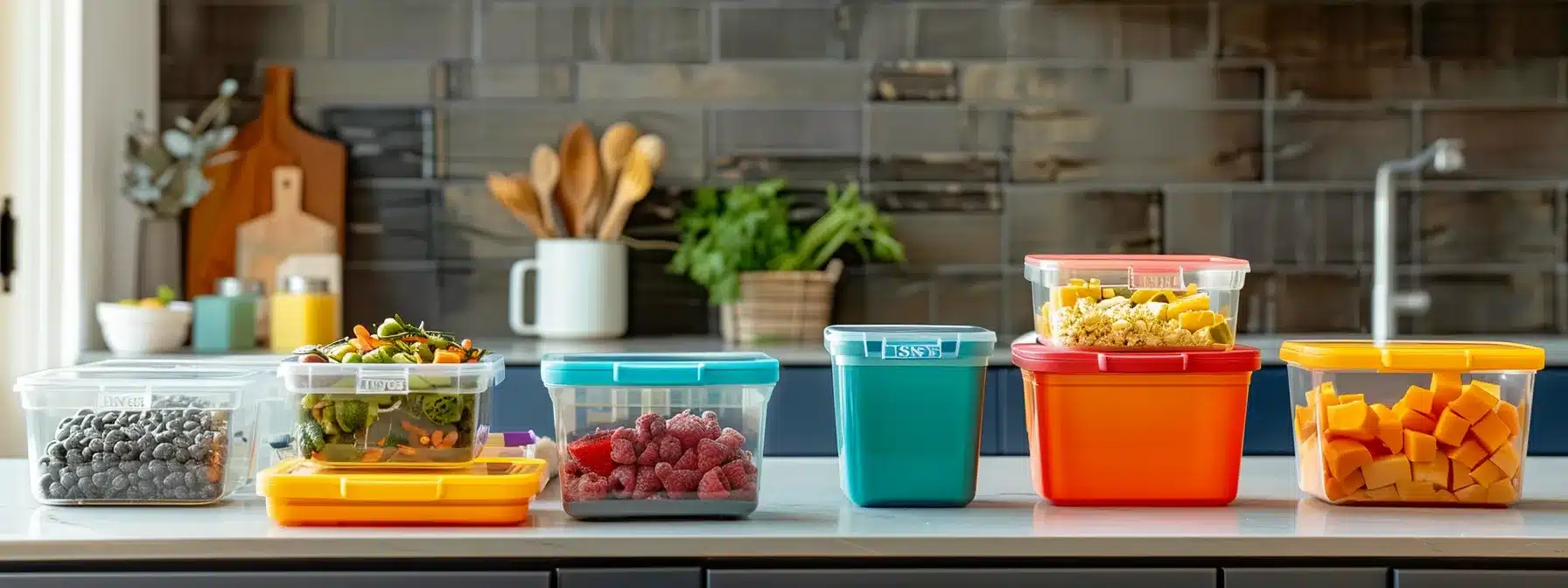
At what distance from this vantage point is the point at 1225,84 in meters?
3.35

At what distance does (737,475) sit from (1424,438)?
70cm

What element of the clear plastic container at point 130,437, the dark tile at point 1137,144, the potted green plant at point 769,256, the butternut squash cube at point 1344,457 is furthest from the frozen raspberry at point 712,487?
the dark tile at point 1137,144

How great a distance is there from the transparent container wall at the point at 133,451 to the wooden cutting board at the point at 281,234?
1.88 m

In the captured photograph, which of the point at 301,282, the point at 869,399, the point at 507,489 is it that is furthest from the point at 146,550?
the point at 301,282

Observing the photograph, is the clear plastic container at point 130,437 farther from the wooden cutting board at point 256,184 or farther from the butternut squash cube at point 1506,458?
the wooden cutting board at point 256,184

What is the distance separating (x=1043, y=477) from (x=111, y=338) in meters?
2.15

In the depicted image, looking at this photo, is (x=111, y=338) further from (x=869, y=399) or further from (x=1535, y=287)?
(x=1535, y=287)

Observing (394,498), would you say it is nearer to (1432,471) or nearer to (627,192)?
(1432,471)

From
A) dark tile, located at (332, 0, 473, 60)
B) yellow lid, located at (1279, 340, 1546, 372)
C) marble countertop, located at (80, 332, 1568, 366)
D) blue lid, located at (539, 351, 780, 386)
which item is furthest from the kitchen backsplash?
blue lid, located at (539, 351, 780, 386)

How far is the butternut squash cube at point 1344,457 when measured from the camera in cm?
144

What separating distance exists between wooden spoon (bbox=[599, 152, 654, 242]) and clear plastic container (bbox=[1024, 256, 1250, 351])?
172 centimetres

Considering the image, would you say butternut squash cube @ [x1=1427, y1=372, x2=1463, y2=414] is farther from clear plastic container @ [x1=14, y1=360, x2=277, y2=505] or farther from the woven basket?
the woven basket

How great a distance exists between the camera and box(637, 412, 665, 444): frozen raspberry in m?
1.37

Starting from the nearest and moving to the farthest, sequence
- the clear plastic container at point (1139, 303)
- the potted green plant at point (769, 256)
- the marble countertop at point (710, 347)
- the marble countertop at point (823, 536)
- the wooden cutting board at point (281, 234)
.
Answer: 1. the marble countertop at point (823, 536)
2. the clear plastic container at point (1139, 303)
3. the marble countertop at point (710, 347)
4. the potted green plant at point (769, 256)
5. the wooden cutting board at point (281, 234)
